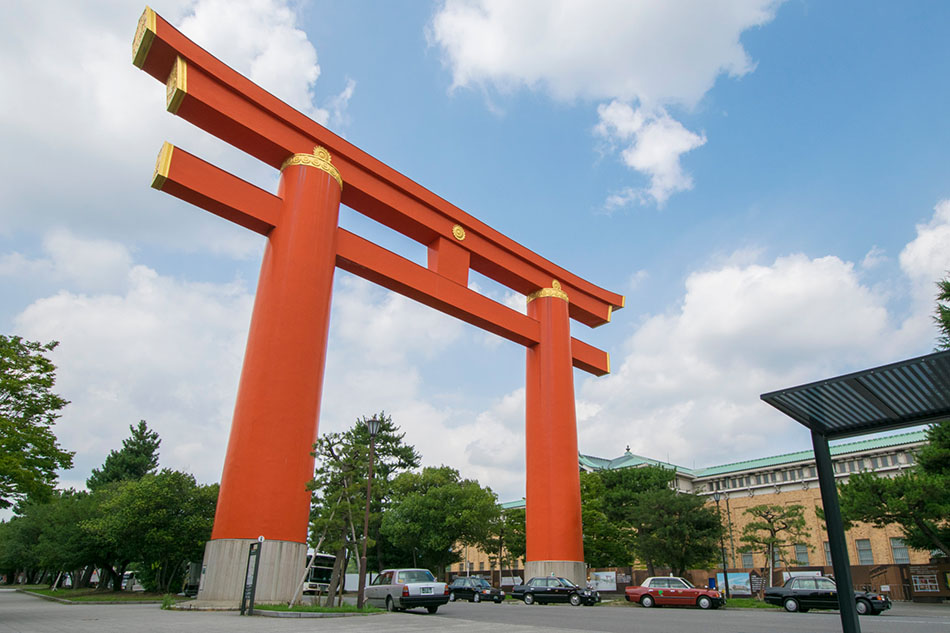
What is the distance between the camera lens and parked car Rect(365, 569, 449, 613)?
59.9 ft

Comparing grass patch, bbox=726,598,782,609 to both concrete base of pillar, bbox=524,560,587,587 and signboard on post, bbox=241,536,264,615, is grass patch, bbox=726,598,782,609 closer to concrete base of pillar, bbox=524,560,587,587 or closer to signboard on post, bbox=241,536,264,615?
concrete base of pillar, bbox=524,560,587,587

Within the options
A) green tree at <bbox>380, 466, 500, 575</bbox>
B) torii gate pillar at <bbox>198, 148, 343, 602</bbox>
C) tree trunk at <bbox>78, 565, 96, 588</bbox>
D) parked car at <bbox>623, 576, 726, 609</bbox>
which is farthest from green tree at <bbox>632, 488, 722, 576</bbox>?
tree trunk at <bbox>78, 565, 96, 588</bbox>

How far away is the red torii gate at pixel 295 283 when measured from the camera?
17.5m

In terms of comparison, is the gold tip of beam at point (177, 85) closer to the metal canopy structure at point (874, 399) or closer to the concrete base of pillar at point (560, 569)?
the metal canopy structure at point (874, 399)

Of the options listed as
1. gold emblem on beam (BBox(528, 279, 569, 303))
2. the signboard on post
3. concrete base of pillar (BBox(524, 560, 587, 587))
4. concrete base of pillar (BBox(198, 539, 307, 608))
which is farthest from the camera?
gold emblem on beam (BBox(528, 279, 569, 303))

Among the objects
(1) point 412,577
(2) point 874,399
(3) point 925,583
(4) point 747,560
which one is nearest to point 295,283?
(1) point 412,577

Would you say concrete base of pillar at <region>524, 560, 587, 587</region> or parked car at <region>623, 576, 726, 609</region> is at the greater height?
concrete base of pillar at <region>524, 560, 587, 587</region>

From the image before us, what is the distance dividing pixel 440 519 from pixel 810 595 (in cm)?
2561

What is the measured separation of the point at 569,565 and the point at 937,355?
25010mm

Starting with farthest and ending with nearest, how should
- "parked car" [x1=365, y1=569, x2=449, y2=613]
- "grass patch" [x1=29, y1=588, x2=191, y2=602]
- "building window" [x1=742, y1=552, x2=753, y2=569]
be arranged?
"building window" [x1=742, y1=552, x2=753, y2=569], "grass patch" [x1=29, y1=588, x2=191, y2=602], "parked car" [x1=365, y1=569, x2=449, y2=613]

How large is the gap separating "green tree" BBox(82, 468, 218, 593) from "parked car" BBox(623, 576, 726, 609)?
2148 centimetres

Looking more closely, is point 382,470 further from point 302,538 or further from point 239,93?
point 239,93

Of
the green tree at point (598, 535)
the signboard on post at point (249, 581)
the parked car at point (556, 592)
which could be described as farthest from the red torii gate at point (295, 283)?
the green tree at point (598, 535)

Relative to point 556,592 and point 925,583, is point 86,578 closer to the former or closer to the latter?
point 556,592
